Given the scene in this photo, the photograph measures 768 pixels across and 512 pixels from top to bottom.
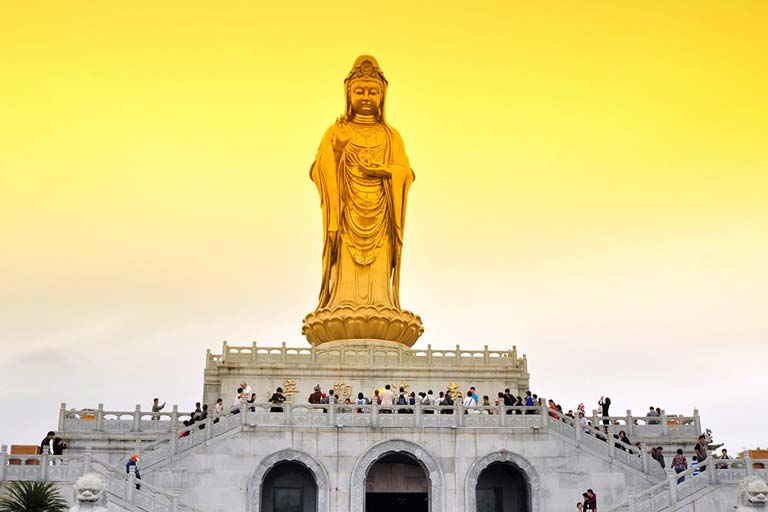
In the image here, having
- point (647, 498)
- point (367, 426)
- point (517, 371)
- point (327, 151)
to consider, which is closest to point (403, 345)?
point (517, 371)

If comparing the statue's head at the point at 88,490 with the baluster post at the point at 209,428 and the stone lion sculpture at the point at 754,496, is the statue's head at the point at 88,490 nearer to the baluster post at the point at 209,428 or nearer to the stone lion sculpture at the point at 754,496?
the baluster post at the point at 209,428

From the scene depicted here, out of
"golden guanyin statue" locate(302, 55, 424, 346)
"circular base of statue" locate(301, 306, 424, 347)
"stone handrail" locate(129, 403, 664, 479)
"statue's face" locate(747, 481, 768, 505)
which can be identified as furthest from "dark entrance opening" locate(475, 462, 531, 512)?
"golden guanyin statue" locate(302, 55, 424, 346)

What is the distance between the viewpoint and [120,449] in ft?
92.9

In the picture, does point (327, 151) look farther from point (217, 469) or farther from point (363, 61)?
point (217, 469)

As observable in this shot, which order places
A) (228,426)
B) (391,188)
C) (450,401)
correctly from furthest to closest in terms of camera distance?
(391,188) → (450,401) → (228,426)

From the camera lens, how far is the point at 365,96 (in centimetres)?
3969

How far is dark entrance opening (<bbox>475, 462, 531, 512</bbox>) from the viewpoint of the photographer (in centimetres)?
2770

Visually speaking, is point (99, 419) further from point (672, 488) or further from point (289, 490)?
point (672, 488)

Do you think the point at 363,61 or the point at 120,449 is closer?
the point at 120,449

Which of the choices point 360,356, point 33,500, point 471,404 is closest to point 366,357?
point 360,356

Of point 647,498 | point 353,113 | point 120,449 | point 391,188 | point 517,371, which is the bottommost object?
point 647,498

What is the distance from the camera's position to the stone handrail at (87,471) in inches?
885

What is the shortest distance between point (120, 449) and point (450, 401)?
8561 mm

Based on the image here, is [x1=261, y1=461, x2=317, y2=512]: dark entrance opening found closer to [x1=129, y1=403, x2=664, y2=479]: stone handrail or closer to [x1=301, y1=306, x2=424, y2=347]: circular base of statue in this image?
[x1=129, y1=403, x2=664, y2=479]: stone handrail
